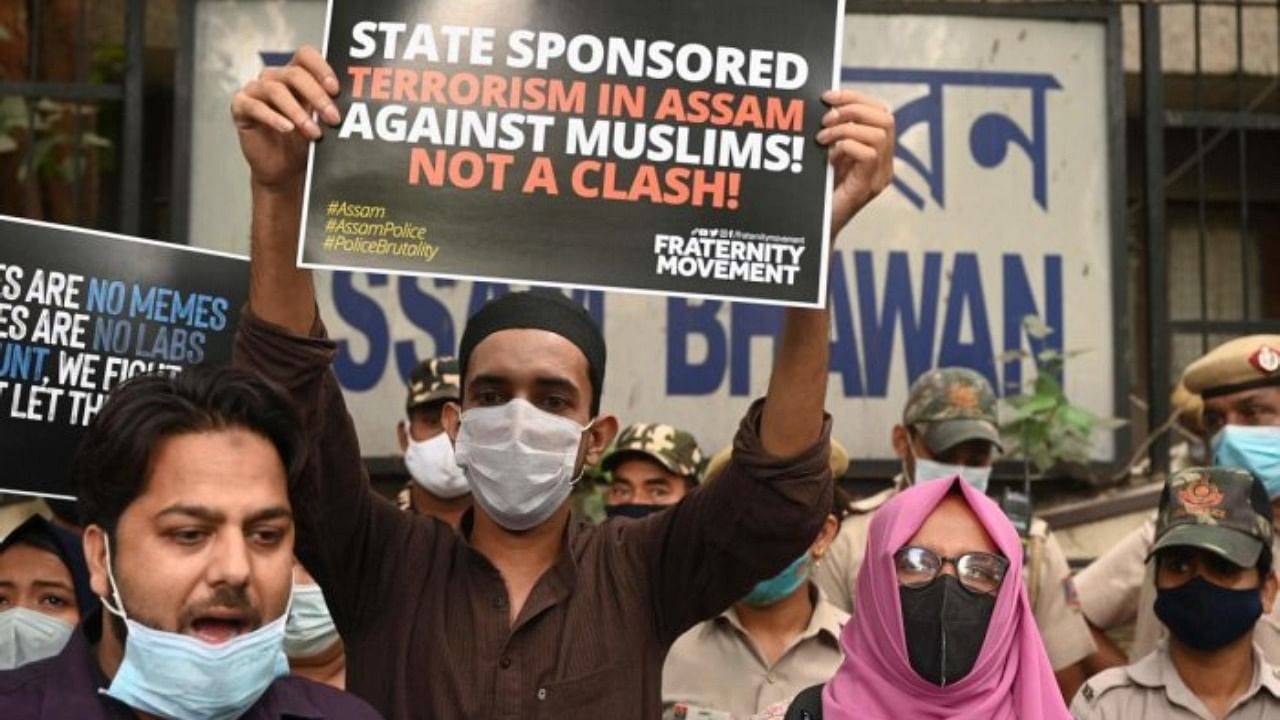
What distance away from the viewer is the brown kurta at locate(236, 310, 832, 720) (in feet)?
11.7

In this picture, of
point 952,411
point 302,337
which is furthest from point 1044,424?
point 302,337

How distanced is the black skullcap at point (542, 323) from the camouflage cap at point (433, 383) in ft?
7.21

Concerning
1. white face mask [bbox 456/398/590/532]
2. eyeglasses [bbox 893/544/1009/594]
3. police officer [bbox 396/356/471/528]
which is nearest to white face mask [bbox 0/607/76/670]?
white face mask [bbox 456/398/590/532]

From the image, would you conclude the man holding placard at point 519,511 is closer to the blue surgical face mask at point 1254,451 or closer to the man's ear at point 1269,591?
the man's ear at point 1269,591

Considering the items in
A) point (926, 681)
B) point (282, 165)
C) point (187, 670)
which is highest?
point (282, 165)

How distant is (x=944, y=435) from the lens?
20.0ft

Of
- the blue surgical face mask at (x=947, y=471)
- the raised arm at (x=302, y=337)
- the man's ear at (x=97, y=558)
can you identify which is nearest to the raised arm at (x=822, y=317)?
the raised arm at (x=302, y=337)

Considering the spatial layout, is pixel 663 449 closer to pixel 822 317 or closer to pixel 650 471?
pixel 650 471

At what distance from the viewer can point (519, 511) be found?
3.70m

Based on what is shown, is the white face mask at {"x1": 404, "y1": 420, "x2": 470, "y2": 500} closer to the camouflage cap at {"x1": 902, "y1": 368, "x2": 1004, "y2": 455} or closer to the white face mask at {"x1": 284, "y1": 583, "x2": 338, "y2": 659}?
the white face mask at {"x1": 284, "y1": 583, "x2": 338, "y2": 659}

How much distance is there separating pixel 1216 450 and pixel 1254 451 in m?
0.16

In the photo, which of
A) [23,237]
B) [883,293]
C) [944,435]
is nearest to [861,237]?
[883,293]

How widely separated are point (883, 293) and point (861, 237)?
235 millimetres

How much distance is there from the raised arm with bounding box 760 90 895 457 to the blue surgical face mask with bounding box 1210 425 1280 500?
224 cm
